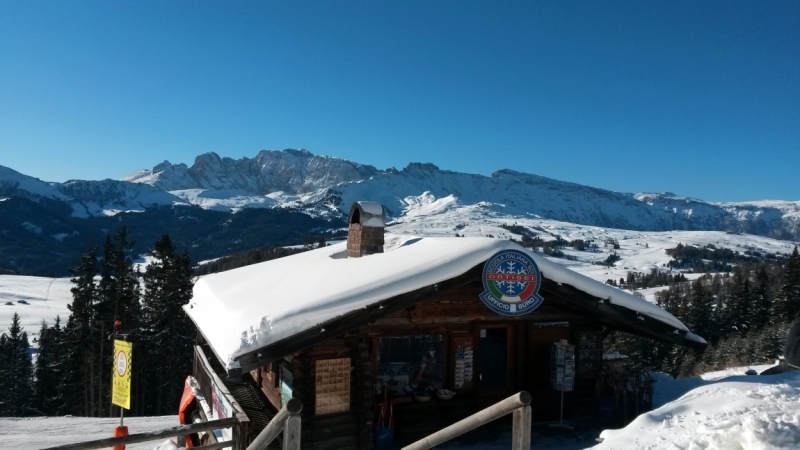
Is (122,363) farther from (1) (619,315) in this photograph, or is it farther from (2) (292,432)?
(1) (619,315)

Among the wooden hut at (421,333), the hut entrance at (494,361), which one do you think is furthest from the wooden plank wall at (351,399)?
the hut entrance at (494,361)

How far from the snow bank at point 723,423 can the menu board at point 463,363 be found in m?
4.49

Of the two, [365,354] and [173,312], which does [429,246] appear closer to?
[365,354]

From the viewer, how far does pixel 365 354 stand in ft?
31.7

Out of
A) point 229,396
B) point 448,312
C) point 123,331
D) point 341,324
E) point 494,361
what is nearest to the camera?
point 341,324

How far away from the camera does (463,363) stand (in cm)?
1091

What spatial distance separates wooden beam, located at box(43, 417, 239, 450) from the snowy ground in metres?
7.39

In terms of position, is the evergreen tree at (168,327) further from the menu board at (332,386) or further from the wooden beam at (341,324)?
the wooden beam at (341,324)

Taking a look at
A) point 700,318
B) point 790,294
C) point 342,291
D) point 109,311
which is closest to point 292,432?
point 342,291

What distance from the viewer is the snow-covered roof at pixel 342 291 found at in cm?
840

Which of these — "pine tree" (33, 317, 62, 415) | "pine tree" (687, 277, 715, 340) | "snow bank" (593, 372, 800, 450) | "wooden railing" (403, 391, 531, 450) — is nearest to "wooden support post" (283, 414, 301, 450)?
"wooden railing" (403, 391, 531, 450)

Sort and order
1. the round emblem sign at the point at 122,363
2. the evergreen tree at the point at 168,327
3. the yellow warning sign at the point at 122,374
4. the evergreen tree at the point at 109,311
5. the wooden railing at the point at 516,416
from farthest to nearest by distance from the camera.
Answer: the evergreen tree at the point at 168,327 < the evergreen tree at the point at 109,311 < the round emblem sign at the point at 122,363 < the yellow warning sign at the point at 122,374 < the wooden railing at the point at 516,416

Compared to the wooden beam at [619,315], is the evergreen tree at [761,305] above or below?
below

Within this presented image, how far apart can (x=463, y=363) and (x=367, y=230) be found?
4.92m
